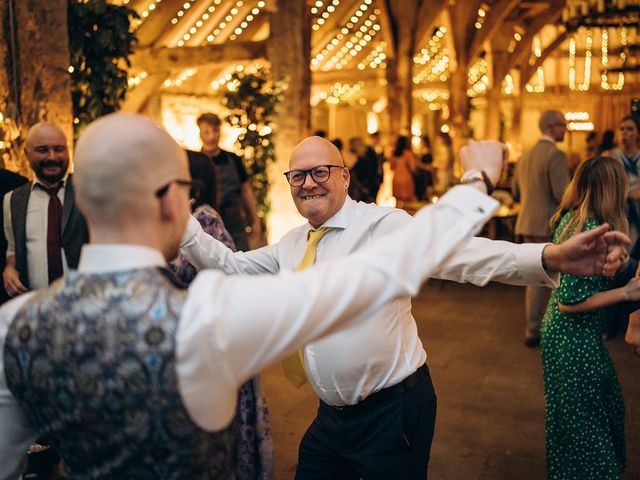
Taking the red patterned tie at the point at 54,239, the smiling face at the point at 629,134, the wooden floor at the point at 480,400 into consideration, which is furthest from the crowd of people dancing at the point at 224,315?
the smiling face at the point at 629,134

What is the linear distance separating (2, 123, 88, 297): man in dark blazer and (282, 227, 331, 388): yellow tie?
1448mm

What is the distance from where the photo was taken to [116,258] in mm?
1194

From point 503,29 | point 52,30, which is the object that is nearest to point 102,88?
point 52,30

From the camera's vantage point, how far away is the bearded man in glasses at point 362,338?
1.99 metres

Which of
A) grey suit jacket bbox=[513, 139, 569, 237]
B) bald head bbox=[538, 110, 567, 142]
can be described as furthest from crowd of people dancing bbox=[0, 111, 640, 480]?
bald head bbox=[538, 110, 567, 142]

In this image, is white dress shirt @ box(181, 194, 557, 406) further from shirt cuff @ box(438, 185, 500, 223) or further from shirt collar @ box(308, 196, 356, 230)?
shirt cuff @ box(438, 185, 500, 223)

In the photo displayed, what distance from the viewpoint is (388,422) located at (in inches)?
83.1

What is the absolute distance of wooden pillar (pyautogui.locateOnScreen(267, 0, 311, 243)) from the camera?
7836mm

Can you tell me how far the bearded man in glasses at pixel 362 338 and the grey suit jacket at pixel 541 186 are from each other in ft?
11.8

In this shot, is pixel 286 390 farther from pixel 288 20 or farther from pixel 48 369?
pixel 288 20

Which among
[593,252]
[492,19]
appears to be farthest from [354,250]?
[492,19]

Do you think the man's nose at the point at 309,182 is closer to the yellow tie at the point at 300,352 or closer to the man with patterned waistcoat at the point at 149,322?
the yellow tie at the point at 300,352

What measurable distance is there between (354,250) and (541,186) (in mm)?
3798

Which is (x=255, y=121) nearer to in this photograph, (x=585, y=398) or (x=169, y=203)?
(x=585, y=398)
